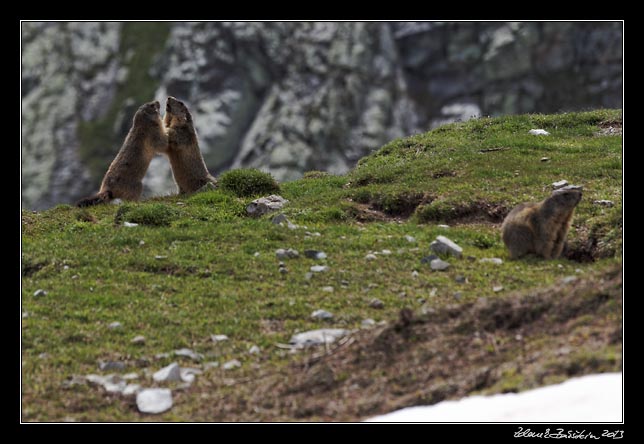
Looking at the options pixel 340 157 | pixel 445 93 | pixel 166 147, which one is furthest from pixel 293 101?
pixel 166 147

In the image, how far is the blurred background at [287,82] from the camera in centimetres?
12544

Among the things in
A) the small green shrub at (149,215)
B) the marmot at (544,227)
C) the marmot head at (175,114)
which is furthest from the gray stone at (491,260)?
the marmot head at (175,114)

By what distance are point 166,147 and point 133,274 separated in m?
8.37

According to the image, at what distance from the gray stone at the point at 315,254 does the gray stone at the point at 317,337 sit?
11.1 ft

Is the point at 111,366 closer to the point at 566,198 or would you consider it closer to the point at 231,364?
the point at 231,364

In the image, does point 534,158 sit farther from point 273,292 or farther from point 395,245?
point 273,292

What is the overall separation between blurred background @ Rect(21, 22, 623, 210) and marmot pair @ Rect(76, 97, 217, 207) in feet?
323

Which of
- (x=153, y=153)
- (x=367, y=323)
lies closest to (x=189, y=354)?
(x=367, y=323)

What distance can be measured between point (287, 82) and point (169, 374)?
405 feet

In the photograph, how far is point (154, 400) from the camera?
9930 millimetres

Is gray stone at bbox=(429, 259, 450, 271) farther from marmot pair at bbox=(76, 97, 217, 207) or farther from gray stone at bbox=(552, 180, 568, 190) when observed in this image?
marmot pair at bbox=(76, 97, 217, 207)

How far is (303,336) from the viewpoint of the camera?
11547 millimetres
